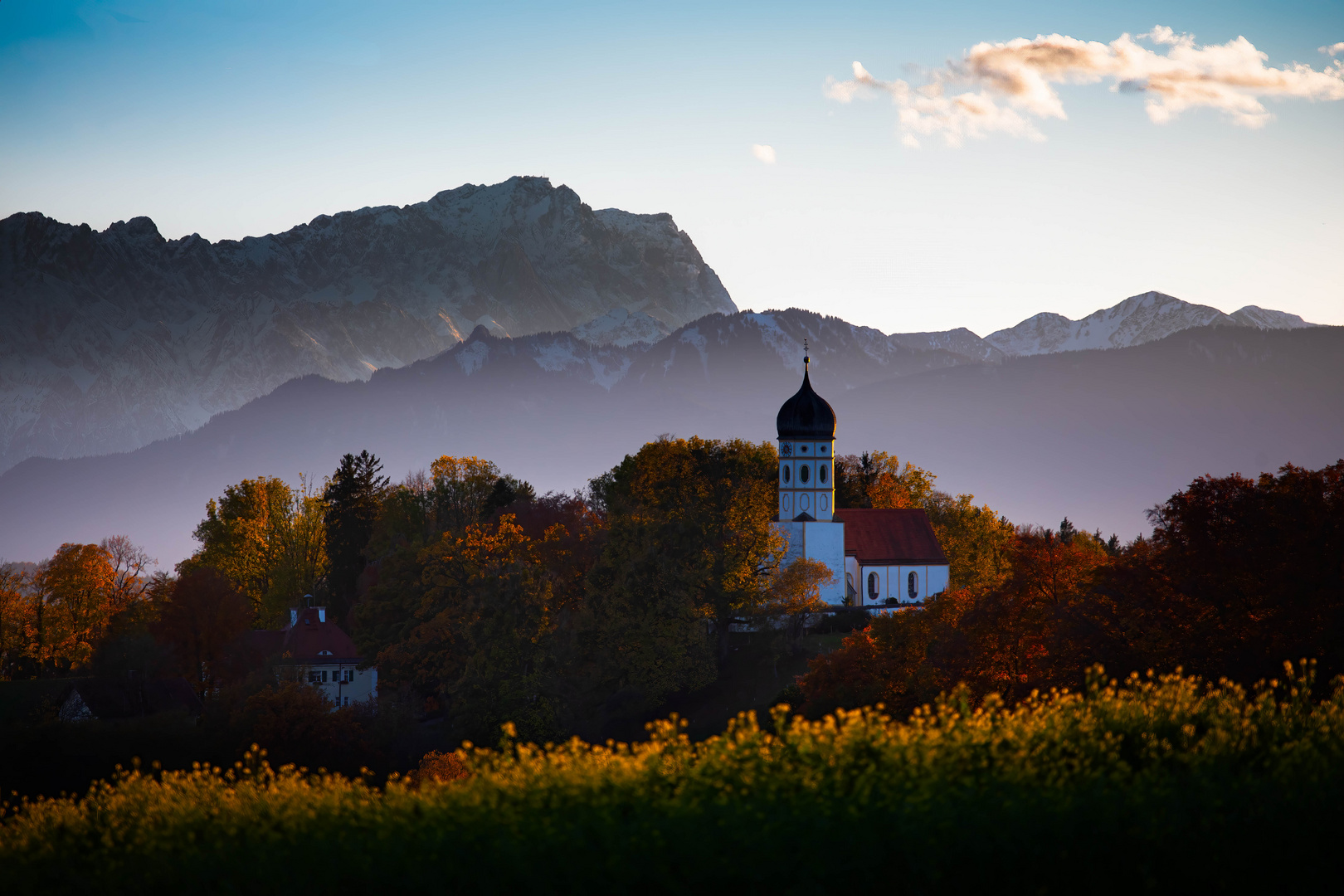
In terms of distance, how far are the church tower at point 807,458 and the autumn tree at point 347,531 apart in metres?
31.1

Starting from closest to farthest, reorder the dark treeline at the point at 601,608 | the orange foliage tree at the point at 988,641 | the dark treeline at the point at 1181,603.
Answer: the dark treeline at the point at 1181,603, the dark treeline at the point at 601,608, the orange foliage tree at the point at 988,641

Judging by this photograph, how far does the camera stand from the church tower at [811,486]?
266 feet

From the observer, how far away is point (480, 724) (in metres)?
52.3

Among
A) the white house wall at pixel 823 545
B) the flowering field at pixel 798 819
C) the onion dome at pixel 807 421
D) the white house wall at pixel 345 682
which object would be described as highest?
the onion dome at pixel 807 421

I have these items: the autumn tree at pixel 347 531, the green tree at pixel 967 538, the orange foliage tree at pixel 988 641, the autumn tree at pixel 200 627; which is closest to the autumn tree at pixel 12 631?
the autumn tree at pixel 200 627

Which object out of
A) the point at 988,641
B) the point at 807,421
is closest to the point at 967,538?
the point at 807,421

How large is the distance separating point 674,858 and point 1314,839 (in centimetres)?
894

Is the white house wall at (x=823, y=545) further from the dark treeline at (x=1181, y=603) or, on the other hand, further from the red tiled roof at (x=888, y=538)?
the dark treeline at (x=1181, y=603)

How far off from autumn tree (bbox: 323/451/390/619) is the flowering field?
69.8 m

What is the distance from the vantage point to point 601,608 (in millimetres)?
62531

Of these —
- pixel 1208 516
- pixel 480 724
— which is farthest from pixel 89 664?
pixel 1208 516

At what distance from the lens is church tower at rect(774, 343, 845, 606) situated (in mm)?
80938

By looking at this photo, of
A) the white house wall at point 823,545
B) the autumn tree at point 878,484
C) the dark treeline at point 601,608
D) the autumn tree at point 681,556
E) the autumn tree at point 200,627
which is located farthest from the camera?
the autumn tree at point 878,484


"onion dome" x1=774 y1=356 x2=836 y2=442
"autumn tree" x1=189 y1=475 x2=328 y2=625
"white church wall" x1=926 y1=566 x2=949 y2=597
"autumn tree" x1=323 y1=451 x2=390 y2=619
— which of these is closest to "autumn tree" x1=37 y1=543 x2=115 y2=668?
"autumn tree" x1=189 y1=475 x2=328 y2=625
